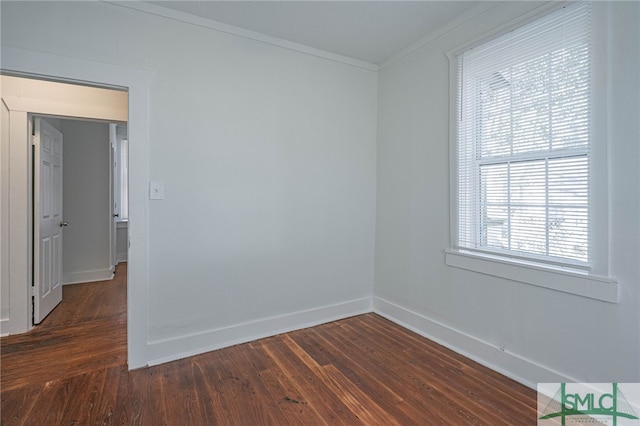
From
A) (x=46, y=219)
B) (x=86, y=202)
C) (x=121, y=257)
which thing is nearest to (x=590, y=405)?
(x=46, y=219)

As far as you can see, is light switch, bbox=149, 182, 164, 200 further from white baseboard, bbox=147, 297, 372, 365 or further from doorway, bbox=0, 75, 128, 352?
doorway, bbox=0, 75, 128, 352

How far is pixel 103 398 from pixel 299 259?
173cm

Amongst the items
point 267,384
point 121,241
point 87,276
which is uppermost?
point 121,241

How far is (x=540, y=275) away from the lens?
2045 millimetres

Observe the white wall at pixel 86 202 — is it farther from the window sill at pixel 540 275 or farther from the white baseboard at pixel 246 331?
the window sill at pixel 540 275

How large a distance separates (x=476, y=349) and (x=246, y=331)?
6.17ft

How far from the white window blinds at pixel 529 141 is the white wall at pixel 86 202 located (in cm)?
504

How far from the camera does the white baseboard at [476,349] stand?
80.9 inches

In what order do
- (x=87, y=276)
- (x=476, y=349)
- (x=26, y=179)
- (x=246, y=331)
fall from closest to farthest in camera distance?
(x=476, y=349) → (x=246, y=331) → (x=26, y=179) → (x=87, y=276)

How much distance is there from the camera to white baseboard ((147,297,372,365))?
2.42 metres

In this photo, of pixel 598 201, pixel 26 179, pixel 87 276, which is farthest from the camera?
pixel 87 276

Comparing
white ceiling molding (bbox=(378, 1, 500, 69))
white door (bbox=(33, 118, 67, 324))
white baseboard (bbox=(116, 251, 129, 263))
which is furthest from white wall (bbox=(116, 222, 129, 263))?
white ceiling molding (bbox=(378, 1, 500, 69))

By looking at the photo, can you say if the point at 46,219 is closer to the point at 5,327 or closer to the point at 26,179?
the point at 26,179

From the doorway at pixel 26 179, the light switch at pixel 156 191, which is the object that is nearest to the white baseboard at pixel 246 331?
the light switch at pixel 156 191
